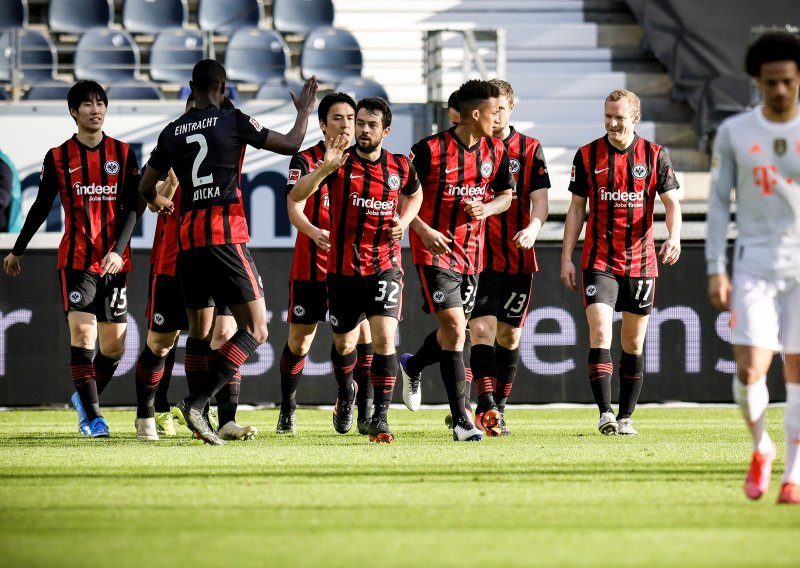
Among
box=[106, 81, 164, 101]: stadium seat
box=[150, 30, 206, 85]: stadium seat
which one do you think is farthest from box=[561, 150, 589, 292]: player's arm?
box=[150, 30, 206, 85]: stadium seat

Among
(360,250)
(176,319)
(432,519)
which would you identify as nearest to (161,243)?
(176,319)

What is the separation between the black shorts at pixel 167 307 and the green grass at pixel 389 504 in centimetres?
74

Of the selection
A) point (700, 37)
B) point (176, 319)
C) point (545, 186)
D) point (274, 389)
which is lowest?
point (274, 389)

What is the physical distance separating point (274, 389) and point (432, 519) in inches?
284

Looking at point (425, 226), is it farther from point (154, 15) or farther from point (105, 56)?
point (154, 15)

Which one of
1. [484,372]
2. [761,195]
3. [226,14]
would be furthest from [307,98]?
[226,14]

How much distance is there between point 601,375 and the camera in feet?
29.9

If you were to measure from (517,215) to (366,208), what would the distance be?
1480 millimetres

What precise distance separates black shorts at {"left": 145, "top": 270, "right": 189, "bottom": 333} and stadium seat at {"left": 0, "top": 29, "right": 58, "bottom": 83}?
28.3 feet

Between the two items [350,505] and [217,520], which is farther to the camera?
[350,505]

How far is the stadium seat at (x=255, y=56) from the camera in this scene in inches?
690

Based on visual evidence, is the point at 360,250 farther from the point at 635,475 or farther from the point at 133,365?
the point at 133,365

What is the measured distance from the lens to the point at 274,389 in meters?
11.9

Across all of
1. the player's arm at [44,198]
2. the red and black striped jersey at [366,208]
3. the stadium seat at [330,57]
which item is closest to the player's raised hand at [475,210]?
the red and black striped jersey at [366,208]
